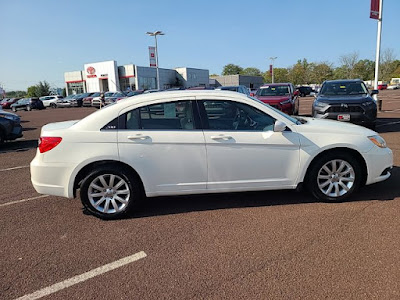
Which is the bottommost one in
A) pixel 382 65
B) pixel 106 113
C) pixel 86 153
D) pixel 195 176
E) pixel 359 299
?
pixel 359 299

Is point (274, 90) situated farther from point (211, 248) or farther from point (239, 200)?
point (211, 248)

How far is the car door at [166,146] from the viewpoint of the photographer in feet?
13.2

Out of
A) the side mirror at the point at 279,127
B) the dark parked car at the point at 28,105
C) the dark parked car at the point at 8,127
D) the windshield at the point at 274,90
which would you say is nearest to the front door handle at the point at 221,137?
the side mirror at the point at 279,127

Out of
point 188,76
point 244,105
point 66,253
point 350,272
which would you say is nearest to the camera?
point 350,272

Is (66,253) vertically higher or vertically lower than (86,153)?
lower

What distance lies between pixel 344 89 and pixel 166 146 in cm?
829

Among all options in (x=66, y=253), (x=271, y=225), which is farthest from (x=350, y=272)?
(x=66, y=253)

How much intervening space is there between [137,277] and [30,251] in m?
1.39

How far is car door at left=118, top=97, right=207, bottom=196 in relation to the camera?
13.2 feet

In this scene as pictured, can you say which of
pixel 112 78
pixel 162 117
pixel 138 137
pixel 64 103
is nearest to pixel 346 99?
pixel 162 117

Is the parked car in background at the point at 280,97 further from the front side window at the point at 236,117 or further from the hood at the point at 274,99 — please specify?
the front side window at the point at 236,117

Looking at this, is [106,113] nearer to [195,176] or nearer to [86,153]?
[86,153]

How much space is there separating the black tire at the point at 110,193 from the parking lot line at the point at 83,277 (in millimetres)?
971

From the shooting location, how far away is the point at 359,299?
246cm
